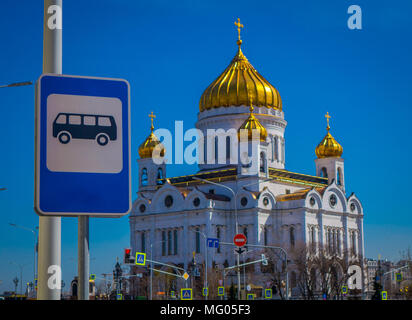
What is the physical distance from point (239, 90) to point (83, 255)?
276 ft

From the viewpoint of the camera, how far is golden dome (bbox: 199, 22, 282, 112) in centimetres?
8812

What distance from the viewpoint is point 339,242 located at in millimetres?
85500

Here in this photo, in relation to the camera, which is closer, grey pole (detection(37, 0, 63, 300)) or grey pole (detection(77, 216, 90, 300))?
grey pole (detection(77, 216, 90, 300))

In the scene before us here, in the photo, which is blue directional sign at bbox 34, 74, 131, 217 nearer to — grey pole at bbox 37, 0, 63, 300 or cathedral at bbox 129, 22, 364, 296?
grey pole at bbox 37, 0, 63, 300

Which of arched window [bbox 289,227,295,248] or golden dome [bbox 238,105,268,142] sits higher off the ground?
golden dome [bbox 238,105,268,142]

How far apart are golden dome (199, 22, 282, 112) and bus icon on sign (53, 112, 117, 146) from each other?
3294 inches

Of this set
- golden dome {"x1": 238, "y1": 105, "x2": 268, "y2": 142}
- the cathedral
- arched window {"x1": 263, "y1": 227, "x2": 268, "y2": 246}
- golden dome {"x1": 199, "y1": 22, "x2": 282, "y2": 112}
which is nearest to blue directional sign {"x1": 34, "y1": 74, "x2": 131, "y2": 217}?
the cathedral

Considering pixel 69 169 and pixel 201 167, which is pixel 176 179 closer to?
pixel 201 167

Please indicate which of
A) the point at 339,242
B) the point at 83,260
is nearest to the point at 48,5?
the point at 83,260

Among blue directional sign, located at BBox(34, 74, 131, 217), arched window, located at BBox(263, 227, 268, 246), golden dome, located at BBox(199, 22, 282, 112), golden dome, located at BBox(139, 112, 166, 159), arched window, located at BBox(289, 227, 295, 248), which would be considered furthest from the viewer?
golden dome, located at BBox(139, 112, 166, 159)

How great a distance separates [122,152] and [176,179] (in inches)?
3387

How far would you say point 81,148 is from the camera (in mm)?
4371

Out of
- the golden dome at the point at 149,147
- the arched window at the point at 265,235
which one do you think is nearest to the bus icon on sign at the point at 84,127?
the arched window at the point at 265,235
